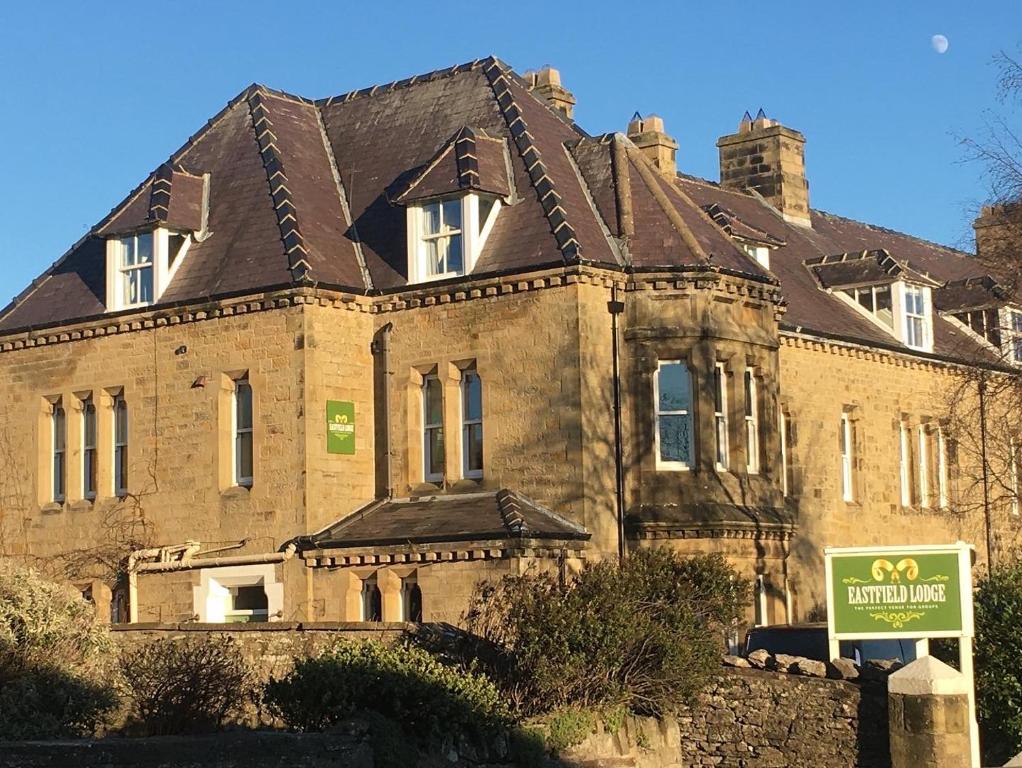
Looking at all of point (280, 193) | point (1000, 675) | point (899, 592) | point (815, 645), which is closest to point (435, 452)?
point (280, 193)

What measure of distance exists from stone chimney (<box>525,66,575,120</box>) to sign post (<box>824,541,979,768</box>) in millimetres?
17317

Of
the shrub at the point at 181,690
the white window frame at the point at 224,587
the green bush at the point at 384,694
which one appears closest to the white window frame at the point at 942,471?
the white window frame at the point at 224,587

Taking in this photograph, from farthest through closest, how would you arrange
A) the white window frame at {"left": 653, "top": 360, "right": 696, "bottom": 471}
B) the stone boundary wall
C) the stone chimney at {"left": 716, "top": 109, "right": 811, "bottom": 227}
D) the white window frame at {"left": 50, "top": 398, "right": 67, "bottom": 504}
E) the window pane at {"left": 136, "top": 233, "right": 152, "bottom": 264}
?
1. the stone chimney at {"left": 716, "top": 109, "right": 811, "bottom": 227}
2. the white window frame at {"left": 50, "top": 398, "right": 67, "bottom": 504}
3. the window pane at {"left": 136, "top": 233, "right": 152, "bottom": 264}
4. the white window frame at {"left": 653, "top": 360, "right": 696, "bottom": 471}
5. the stone boundary wall

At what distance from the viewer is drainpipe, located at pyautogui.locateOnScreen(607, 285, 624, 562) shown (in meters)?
31.3

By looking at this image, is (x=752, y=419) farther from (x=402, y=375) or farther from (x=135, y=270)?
(x=135, y=270)

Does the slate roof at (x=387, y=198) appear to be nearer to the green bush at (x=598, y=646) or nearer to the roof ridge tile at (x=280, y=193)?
the roof ridge tile at (x=280, y=193)

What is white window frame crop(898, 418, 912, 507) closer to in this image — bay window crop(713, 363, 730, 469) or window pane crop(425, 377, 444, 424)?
bay window crop(713, 363, 730, 469)

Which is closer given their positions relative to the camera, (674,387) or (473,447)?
(674,387)

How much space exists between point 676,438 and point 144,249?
10171 millimetres

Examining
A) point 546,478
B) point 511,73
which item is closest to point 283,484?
point 546,478

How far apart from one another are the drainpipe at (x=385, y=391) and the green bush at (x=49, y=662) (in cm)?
1082

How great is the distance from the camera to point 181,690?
21016 mm

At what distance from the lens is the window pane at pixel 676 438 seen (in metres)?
31.7

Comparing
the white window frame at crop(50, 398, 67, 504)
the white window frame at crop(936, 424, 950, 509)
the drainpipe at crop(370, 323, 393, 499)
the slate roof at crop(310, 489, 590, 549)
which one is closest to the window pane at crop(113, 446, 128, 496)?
the white window frame at crop(50, 398, 67, 504)
